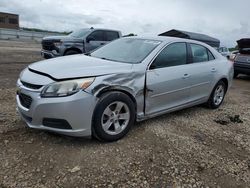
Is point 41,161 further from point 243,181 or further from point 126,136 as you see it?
point 243,181

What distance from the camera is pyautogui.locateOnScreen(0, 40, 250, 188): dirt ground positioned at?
3080 millimetres

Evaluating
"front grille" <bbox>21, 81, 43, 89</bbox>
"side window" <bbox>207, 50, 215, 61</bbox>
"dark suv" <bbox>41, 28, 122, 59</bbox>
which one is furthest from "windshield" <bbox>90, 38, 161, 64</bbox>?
"dark suv" <bbox>41, 28, 122, 59</bbox>

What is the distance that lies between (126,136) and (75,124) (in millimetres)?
955

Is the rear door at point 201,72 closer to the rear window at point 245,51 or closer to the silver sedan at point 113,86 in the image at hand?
the silver sedan at point 113,86

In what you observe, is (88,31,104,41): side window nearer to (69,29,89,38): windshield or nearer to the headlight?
(69,29,89,38): windshield

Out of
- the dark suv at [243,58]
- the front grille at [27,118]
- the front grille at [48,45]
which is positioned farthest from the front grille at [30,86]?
the dark suv at [243,58]

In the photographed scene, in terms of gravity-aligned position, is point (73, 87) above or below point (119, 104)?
above

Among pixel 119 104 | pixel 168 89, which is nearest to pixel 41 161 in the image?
pixel 119 104

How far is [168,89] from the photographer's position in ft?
15.1

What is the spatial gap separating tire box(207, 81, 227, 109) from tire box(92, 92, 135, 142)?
8.35 ft

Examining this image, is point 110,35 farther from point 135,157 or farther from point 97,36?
point 135,157

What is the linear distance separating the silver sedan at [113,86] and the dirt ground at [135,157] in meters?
0.28

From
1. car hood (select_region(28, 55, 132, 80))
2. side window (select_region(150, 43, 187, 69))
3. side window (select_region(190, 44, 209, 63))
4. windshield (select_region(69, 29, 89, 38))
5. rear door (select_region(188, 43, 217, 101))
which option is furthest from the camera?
windshield (select_region(69, 29, 89, 38))

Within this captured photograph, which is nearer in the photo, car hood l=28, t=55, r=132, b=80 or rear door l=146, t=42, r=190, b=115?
car hood l=28, t=55, r=132, b=80
